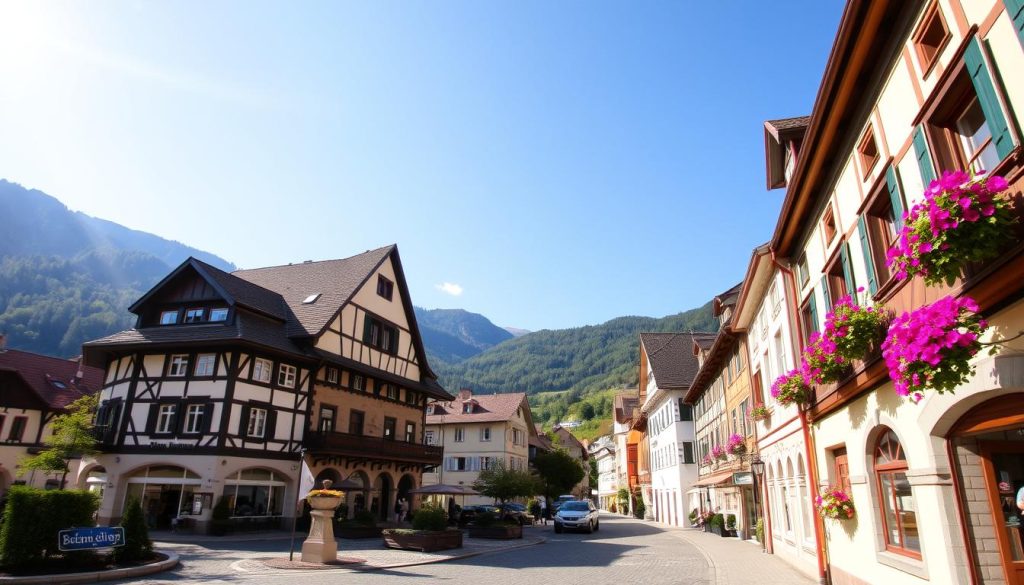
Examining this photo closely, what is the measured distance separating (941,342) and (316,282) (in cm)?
3400

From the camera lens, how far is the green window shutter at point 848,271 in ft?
35.6

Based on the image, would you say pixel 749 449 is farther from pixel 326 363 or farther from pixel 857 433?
pixel 326 363

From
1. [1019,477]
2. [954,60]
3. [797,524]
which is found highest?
[954,60]

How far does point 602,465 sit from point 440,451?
250 feet

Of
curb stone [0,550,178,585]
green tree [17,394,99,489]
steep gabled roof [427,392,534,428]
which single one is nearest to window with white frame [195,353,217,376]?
green tree [17,394,99,489]

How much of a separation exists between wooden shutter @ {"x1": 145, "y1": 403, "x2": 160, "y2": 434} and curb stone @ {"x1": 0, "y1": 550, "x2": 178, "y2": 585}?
14391 millimetres

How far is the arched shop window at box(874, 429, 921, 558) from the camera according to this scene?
30.4 feet

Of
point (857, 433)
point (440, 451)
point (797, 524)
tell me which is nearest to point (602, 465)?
point (440, 451)

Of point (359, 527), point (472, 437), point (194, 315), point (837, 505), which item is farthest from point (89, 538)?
point (472, 437)

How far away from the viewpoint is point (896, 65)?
8.64 m

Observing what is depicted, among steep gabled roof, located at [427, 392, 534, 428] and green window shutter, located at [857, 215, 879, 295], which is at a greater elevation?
steep gabled roof, located at [427, 392, 534, 428]

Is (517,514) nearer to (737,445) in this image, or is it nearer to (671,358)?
(737,445)

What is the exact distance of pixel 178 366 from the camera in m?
27.7

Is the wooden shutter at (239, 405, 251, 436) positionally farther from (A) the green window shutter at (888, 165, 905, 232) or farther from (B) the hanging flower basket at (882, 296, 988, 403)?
(B) the hanging flower basket at (882, 296, 988, 403)
